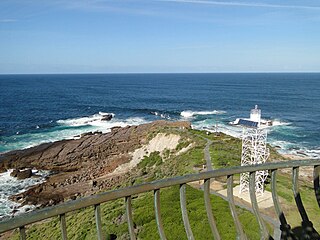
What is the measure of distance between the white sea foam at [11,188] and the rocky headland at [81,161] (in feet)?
2.50

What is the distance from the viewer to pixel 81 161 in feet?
137

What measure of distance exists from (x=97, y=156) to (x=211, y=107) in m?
46.8

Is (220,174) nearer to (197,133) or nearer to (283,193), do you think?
(283,193)

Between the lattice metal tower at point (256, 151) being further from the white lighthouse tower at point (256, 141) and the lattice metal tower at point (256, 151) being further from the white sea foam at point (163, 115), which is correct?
the white sea foam at point (163, 115)

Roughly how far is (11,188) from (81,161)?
33.6ft

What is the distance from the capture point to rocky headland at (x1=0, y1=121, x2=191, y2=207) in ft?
106

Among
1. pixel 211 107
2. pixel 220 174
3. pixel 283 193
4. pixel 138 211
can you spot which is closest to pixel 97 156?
pixel 138 211

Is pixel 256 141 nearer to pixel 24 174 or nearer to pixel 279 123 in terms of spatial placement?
pixel 24 174

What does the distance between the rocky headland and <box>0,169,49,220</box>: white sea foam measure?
76cm

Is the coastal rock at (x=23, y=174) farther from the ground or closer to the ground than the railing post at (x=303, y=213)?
closer to the ground

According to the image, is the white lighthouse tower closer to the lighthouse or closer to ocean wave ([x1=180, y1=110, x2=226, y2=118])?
the lighthouse

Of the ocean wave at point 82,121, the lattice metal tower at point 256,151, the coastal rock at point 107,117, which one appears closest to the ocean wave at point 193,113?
the coastal rock at point 107,117

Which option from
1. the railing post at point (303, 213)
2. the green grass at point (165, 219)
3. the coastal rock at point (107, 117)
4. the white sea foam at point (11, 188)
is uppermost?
the railing post at point (303, 213)

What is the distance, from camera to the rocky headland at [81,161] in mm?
32166
